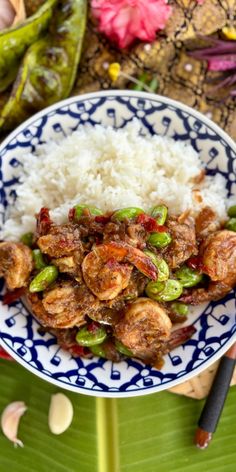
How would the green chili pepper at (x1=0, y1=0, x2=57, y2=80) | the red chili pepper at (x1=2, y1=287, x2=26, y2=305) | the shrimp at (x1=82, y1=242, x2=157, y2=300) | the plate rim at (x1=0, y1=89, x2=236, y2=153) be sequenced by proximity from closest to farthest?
the shrimp at (x1=82, y1=242, x2=157, y2=300)
the red chili pepper at (x1=2, y1=287, x2=26, y2=305)
the plate rim at (x1=0, y1=89, x2=236, y2=153)
the green chili pepper at (x1=0, y1=0, x2=57, y2=80)

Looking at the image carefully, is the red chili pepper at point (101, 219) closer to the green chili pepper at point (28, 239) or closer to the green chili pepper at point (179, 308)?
the green chili pepper at point (28, 239)

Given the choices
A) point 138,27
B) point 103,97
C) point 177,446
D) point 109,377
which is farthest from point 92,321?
point 138,27

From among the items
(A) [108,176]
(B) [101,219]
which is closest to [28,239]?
(B) [101,219]

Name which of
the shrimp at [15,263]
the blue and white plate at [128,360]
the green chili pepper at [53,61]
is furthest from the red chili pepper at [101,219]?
the green chili pepper at [53,61]

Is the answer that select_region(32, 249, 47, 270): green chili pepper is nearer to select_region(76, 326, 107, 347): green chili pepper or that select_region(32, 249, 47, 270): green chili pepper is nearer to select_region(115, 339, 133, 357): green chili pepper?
select_region(76, 326, 107, 347): green chili pepper

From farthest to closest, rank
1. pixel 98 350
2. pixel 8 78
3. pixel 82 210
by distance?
pixel 8 78, pixel 98 350, pixel 82 210

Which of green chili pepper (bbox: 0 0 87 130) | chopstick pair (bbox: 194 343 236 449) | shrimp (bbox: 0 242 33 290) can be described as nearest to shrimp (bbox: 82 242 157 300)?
shrimp (bbox: 0 242 33 290)

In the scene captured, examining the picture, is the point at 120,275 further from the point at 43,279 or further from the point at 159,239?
the point at 43,279
